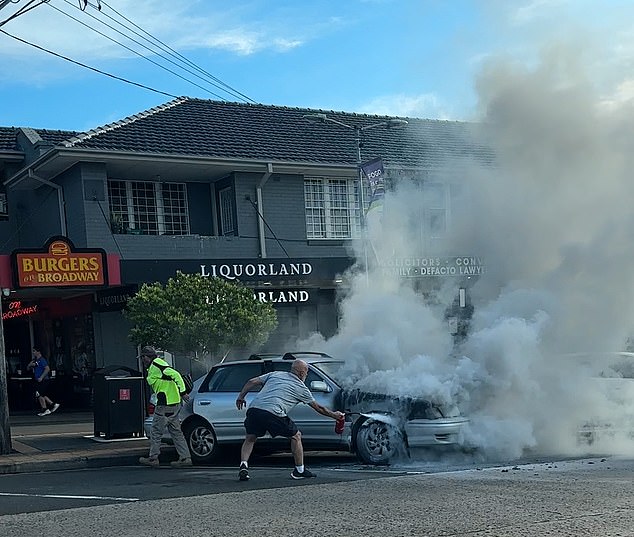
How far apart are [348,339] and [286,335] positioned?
9.23m

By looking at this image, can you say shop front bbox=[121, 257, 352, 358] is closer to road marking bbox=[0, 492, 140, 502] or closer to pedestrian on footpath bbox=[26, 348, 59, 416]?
pedestrian on footpath bbox=[26, 348, 59, 416]

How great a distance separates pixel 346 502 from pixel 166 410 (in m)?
4.48

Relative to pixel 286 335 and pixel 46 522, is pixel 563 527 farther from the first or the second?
pixel 286 335

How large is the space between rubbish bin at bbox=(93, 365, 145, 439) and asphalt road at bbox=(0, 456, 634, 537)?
320 centimetres

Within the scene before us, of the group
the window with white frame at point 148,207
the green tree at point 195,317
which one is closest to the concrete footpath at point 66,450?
the green tree at point 195,317

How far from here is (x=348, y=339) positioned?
1364cm

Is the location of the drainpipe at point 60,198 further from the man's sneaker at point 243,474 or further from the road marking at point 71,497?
the man's sneaker at point 243,474

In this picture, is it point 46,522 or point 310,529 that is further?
point 46,522

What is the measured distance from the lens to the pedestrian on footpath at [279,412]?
10.2 meters

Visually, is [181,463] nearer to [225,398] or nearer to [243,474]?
[225,398]

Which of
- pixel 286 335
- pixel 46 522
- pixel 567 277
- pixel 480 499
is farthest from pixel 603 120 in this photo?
pixel 286 335

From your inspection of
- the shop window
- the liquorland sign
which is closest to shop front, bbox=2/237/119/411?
the liquorland sign

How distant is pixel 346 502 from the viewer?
8320mm

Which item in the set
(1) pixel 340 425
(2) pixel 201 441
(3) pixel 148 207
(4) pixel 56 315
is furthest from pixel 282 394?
(4) pixel 56 315
